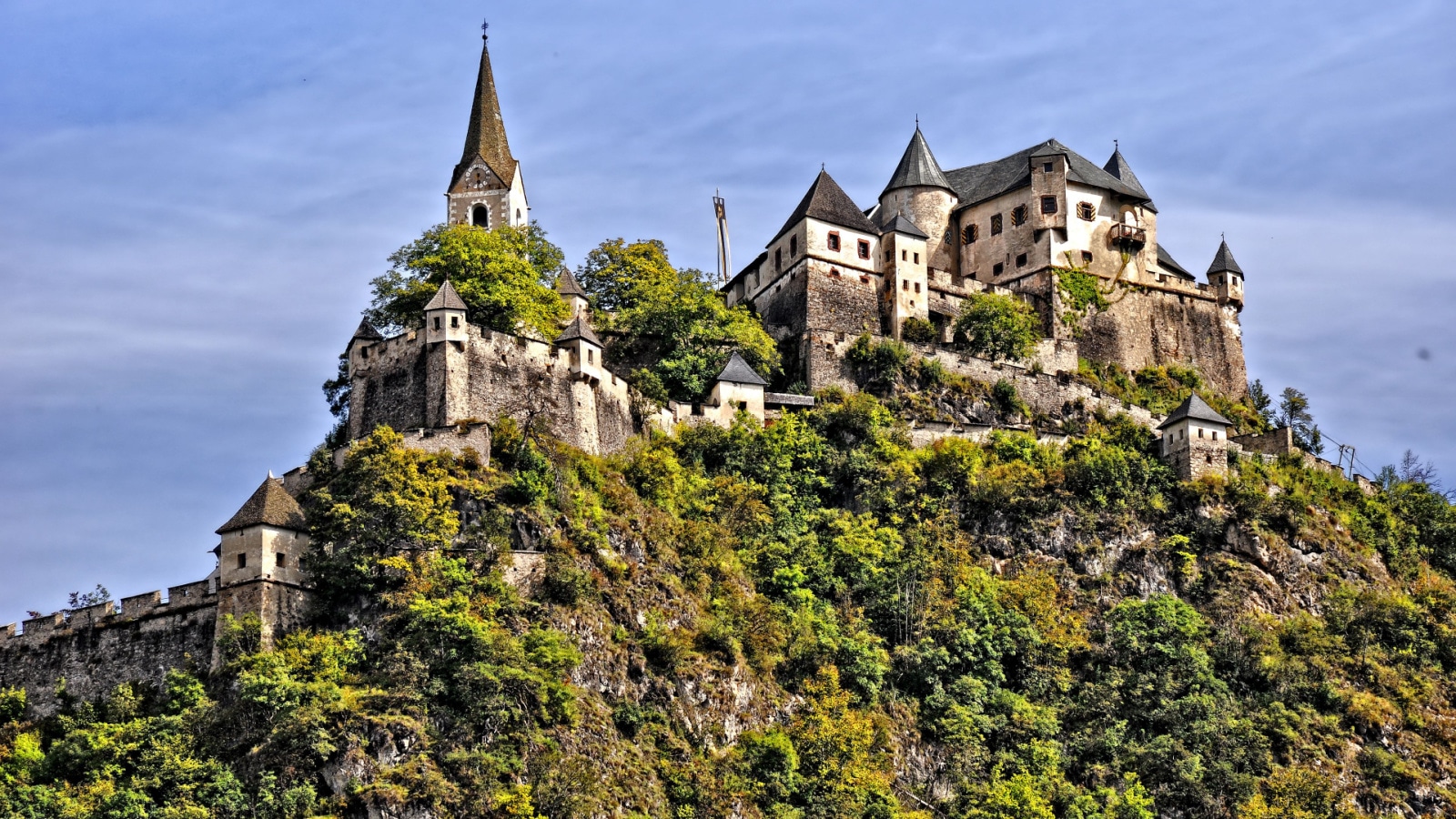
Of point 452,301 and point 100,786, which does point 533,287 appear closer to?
point 452,301

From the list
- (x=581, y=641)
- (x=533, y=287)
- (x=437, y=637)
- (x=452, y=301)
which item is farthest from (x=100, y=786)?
(x=533, y=287)

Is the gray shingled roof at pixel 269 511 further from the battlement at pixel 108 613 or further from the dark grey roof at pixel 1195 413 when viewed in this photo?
the dark grey roof at pixel 1195 413

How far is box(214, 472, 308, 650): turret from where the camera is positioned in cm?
5450

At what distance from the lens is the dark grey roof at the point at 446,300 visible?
63.2 meters

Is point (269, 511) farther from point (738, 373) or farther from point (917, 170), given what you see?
point (917, 170)

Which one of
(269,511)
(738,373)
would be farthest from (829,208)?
(269,511)

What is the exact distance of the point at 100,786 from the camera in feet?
167

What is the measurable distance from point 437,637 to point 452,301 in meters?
13.8

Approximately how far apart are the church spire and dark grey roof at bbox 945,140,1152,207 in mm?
19650

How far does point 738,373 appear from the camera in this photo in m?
70.7

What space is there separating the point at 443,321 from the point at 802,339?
1707 centimetres

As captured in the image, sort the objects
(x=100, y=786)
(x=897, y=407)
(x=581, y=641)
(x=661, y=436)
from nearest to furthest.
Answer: (x=100, y=786), (x=581, y=641), (x=661, y=436), (x=897, y=407)

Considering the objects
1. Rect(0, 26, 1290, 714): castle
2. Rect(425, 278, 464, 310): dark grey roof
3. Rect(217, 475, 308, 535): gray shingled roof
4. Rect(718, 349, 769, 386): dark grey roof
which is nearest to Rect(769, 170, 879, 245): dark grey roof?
Rect(0, 26, 1290, 714): castle

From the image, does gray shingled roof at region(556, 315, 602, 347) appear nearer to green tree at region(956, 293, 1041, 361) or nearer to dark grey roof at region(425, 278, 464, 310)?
dark grey roof at region(425, 278, 464, 310)
